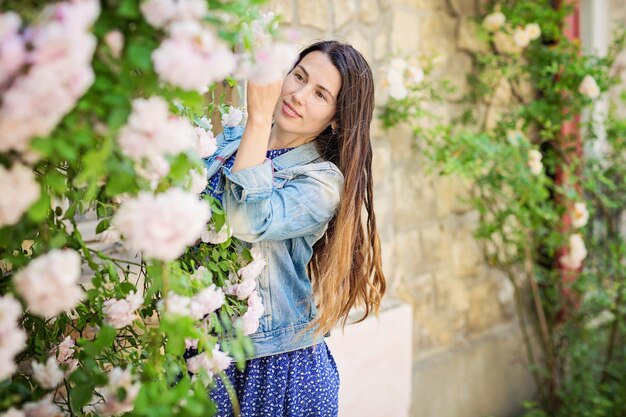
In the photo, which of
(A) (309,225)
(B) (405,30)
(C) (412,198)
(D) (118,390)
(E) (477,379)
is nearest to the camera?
(D) (118,390)

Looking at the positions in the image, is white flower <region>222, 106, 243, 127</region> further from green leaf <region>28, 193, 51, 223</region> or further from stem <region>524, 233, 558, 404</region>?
stem <region>524, 233, 558, 404</region>

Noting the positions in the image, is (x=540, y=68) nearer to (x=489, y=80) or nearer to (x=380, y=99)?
(x=489, y=80)

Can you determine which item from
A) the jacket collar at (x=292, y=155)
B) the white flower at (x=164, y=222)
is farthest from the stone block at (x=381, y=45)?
Result: the white flower at (x=164, y=222)

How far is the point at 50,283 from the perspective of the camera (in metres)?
0.81

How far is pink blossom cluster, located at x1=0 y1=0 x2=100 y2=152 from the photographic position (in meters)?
0.72

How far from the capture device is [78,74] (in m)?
0.74

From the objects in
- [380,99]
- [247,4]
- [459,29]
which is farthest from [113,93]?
[459,29]

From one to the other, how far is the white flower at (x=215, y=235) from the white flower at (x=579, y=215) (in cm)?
212

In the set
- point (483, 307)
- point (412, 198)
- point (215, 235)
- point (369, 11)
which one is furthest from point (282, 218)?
point (483, 307)

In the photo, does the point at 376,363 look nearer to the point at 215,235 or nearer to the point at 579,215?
the point at 579,215

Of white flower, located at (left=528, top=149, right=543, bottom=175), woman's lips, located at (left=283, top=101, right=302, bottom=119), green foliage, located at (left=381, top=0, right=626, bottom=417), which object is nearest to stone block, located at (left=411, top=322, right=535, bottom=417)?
green foliage, located at (left=381, top=0, right=626, bottom=417)

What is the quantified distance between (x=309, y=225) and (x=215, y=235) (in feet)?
0.83

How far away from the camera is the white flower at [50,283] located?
0.81 metres

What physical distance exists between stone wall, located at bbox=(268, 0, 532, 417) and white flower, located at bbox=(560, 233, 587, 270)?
1.17 feet
